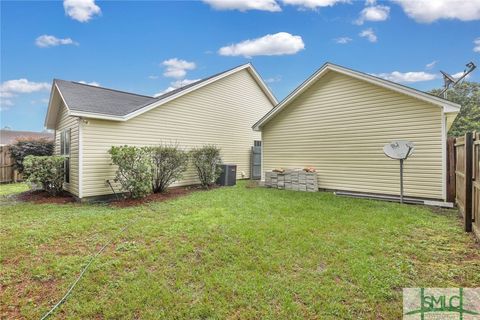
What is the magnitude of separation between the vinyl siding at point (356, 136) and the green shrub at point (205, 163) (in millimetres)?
2502

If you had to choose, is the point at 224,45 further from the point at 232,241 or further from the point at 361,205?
the point at 232,241

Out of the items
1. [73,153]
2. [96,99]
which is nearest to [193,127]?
→ [96,99]

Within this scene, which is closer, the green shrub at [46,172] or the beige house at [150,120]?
the beige house at [150,120]

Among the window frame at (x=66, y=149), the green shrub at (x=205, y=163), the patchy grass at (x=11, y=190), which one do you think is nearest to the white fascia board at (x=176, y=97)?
the window frame at (x=66, y=149)

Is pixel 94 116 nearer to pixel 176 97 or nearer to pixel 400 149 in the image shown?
pixel 176 97

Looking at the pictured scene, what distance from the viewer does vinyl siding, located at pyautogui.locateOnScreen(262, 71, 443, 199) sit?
674 cm

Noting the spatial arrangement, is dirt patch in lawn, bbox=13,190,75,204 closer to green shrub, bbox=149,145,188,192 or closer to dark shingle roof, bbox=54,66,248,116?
green shrub, bbox=149,145,188,192

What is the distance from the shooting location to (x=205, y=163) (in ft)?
31.6

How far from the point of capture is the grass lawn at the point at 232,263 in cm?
252

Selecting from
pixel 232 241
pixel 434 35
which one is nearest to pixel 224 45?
pixel 434 35

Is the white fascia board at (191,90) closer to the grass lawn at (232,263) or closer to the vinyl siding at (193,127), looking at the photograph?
the vinyl siding at (193,127)

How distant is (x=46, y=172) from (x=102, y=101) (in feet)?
9.54

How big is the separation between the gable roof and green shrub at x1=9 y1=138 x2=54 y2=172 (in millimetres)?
10117

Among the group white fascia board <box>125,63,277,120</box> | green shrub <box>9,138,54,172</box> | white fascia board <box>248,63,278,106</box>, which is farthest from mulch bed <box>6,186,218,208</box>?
white fascia board <box>248,63,278,106</box>
